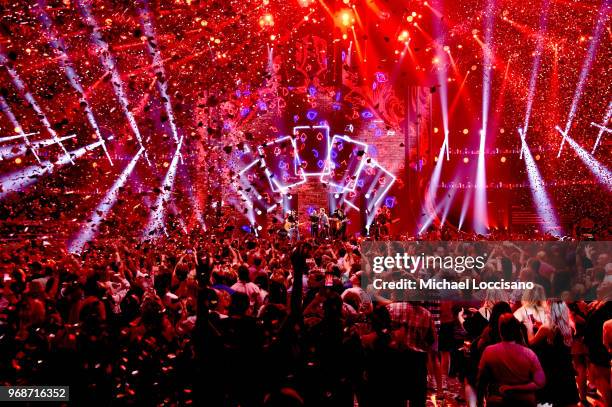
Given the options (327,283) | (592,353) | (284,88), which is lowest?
(592,353)

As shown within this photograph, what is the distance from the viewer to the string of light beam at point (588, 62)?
2450 cm

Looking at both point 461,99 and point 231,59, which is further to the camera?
point 461,99

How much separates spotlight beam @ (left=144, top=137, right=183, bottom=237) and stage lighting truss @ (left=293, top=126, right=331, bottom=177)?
435cm

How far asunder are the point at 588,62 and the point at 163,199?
1650 centimetres

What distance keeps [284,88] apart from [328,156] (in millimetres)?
3007

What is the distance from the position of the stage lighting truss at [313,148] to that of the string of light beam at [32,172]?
737 centimetres

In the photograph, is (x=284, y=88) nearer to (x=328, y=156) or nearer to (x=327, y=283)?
(x=328, y=156)

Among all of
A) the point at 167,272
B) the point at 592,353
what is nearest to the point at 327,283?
the point at 167,272

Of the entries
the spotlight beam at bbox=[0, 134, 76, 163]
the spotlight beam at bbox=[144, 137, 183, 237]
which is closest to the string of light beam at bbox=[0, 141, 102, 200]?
the spotlight beam at bbox=[0, 134, 76, 163]

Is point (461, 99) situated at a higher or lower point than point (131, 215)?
higher

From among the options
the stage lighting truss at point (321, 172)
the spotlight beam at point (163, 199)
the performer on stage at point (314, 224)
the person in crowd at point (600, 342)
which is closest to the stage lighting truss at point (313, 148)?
the stage lighting truss at point (321, 172)

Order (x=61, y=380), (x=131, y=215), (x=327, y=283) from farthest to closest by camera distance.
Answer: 1. (x=131, y=215)
2. (x=327, y=283)
3. (x=61, y=380)

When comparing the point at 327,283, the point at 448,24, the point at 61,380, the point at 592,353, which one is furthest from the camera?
the point at 448,24

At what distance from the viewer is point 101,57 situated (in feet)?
77.8
